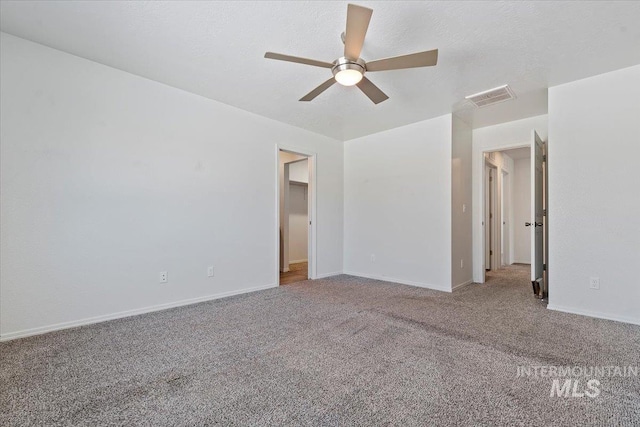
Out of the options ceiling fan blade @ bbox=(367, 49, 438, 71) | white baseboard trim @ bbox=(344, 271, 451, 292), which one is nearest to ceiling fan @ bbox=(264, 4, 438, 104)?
ceiling fan blade @ bbox=(367, 49, 438, 71)

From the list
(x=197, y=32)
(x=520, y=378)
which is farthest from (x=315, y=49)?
(x=520, y=378)

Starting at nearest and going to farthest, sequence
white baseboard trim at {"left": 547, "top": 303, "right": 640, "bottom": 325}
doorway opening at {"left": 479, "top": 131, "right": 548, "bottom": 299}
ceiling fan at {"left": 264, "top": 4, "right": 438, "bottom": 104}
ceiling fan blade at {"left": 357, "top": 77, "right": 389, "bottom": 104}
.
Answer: ceiling fan at {"left": 264, "top": 4, "right": 438, "bottom": 104}, ceiling fan blade at {"left": 357, "top": 77, "right": 389, "bottom": 104}, white baseboard trim at {"left": 547, "top": 303, "right": 640, "bottom": 325}, doorway opening at {"left": 479, "top": 131, "right": 548, "bottom": 299}

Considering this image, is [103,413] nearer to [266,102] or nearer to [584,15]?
[266,102]

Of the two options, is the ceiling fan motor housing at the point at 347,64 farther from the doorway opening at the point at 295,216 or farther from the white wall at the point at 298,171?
the white wall at the point at 298,171

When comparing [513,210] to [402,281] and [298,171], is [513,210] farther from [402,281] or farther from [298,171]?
[298,171]

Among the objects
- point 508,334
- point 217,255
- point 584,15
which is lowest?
point 508,334

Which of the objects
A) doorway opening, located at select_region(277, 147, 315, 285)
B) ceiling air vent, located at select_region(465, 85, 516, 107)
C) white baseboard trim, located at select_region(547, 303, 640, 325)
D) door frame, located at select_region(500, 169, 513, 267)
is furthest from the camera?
door frame, located at select_region(500, 169, 513, 267)

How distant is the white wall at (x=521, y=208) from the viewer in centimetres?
659

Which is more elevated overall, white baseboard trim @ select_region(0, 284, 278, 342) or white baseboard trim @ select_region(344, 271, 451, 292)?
white baseboard trim @ select_region(0, 284, 278, 342)

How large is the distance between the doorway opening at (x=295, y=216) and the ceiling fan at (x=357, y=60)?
2400mm

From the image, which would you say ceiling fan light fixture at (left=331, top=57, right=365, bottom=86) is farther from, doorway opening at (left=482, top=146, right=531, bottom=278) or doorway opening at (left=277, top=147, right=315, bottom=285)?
doorway opening at (left=482, top=146, right=531, bottom=278)

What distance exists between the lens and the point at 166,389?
1656mm

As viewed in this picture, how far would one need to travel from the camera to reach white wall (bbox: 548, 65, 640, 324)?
2725mm

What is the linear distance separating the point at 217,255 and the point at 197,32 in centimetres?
239
